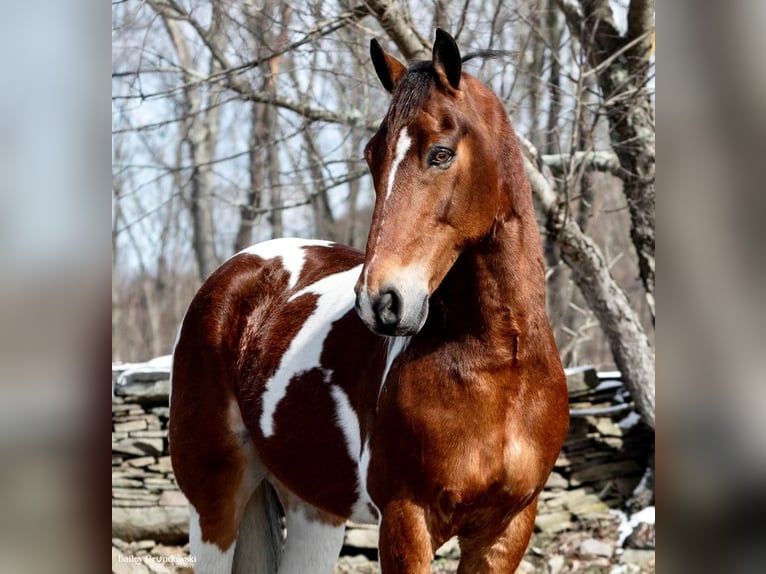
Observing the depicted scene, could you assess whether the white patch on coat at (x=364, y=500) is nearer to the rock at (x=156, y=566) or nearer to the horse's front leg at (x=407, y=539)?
the horse's front leg at (x=407, y=539)

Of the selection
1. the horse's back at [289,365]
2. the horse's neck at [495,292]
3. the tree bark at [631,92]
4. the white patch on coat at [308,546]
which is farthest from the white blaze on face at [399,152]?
the tree bark at [631,92]

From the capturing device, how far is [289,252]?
3.03 meters

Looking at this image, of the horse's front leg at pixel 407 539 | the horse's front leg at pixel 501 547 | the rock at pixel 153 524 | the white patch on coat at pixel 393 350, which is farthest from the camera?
the rock at pixel 153 524

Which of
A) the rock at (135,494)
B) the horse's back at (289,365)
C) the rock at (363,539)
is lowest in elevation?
the rock at (363,539)

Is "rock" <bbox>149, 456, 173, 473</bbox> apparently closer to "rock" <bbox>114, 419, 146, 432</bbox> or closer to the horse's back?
"rock" <bbox>114, 419, 146, 432</bbox>

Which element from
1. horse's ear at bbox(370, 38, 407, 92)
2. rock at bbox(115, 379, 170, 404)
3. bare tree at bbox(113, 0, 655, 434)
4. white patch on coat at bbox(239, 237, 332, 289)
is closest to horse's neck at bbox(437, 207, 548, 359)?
horse's ear at bbox(370, 38, 407, 92)

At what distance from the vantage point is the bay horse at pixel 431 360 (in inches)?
70.8

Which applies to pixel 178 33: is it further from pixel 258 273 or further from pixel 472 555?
pixel 472 555

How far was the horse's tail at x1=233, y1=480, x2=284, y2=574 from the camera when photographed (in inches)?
116

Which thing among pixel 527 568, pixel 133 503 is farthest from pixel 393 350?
pixel 133 503

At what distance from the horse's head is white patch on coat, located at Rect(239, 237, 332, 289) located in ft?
3.51

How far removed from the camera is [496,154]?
1.96m

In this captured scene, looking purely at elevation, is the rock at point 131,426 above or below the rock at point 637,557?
above
